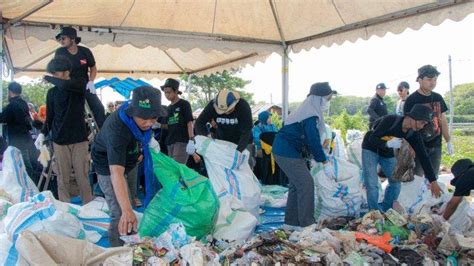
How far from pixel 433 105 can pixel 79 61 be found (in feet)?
12.0

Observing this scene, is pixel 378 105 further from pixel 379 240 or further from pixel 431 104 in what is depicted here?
pixel 379 240

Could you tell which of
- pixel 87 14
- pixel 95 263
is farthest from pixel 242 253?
pixel 87 14

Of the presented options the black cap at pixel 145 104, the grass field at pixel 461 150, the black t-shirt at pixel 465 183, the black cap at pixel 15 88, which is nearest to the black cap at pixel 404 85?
the black t-shirt at pixel 465 183

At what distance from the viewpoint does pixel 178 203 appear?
272 cm

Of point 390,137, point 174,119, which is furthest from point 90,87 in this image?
point 390,137

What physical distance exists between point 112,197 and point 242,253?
35.8 inches

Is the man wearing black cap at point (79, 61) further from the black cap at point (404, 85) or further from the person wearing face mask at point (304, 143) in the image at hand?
the black cap at point (404, 85)

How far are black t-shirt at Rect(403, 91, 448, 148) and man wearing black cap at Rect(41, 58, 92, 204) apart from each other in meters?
3.25

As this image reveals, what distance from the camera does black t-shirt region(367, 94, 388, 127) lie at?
6.12 meters

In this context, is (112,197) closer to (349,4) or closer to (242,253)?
(242,253)

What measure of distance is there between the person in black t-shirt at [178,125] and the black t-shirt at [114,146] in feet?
7.66

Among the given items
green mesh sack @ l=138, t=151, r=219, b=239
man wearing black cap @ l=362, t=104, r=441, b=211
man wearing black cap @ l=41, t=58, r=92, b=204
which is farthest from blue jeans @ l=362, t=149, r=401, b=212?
man wearing black cap @ l=41, t=58, r=92, b=204

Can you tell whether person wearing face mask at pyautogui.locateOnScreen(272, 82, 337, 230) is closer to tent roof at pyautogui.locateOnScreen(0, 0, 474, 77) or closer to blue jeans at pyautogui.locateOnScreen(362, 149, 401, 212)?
blue jeans at pyautogui.locateOnScreen(362, 149, 401, 212)

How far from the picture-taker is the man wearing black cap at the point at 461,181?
289 cm
